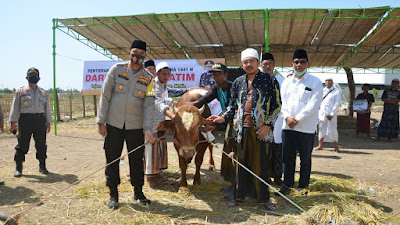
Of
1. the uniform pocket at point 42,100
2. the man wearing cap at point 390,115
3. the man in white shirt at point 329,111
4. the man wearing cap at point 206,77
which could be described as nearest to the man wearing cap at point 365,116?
the man wearing cap at point 390,115

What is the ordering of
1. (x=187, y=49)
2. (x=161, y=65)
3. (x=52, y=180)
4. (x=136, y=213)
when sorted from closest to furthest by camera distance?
(x=136, y=213), (x=161, y=65), (x=52, y=180), (x=187, y=49)

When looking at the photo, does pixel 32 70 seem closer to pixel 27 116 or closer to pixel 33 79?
pixel 33 79

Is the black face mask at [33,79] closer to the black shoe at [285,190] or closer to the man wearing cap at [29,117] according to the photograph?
the man wearing cap at [29,117]

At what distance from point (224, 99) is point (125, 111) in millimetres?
1711

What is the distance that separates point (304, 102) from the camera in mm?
4473

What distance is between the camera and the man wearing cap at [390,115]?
10.7 m

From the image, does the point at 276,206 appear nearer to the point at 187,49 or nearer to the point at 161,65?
the point at 161,65

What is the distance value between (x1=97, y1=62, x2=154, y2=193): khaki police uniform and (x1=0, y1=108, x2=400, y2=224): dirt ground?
1.75 ft

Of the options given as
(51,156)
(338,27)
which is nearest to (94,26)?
(51,156)

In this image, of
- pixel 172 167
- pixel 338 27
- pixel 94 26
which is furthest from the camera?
pixel 94 26

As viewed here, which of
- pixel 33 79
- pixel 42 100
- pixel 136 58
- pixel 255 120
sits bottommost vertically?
pixel 255 120

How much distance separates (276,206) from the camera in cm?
412

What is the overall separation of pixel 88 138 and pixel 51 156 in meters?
3.55

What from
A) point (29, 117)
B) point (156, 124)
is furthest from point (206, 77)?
point (29, 117)
